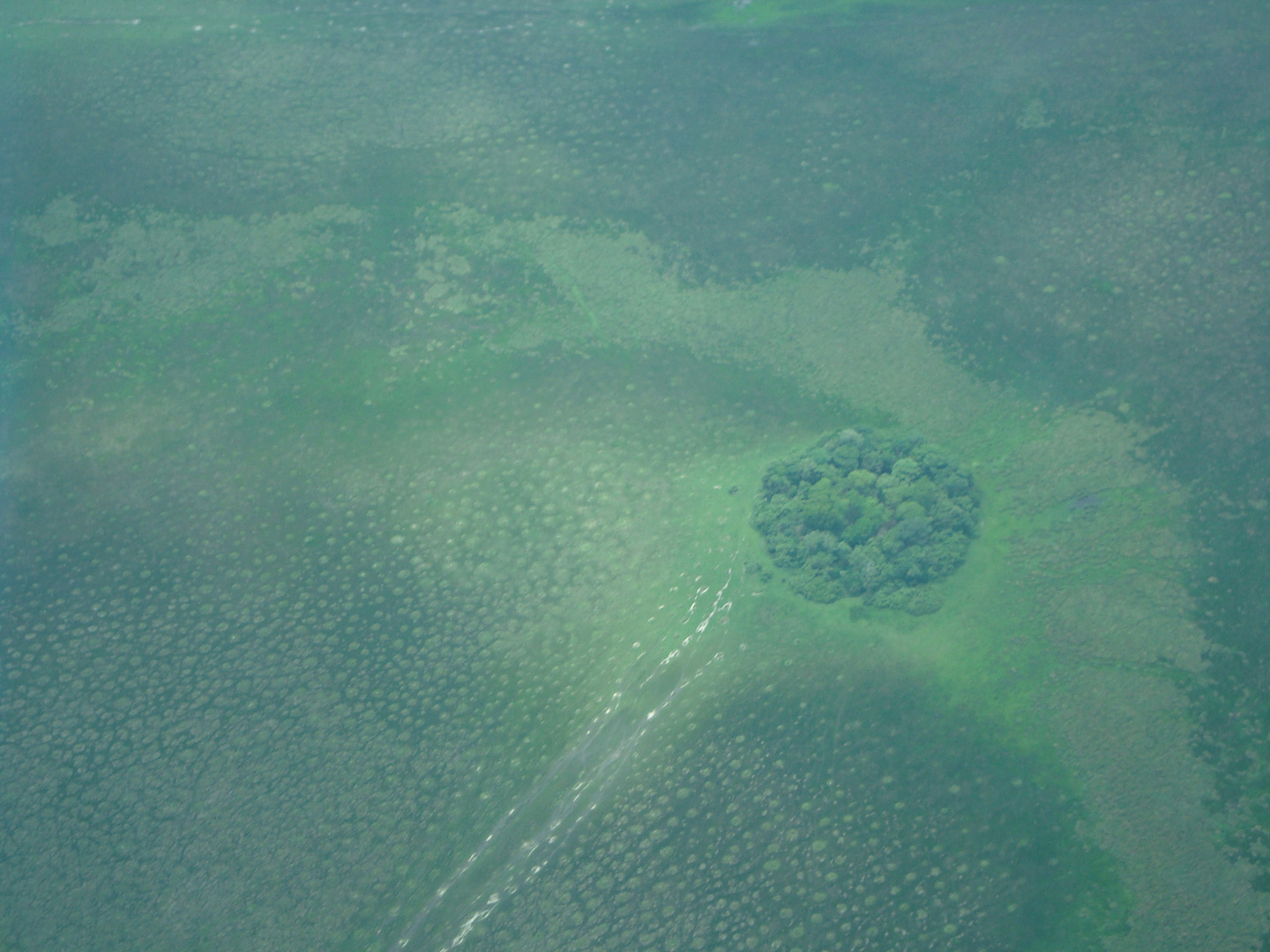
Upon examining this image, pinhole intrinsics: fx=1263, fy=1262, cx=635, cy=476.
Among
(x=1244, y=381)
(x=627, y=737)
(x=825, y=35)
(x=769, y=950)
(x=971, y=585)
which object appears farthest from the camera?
(x=825, y=35)

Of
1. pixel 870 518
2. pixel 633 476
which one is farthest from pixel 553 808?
pixel 870 518

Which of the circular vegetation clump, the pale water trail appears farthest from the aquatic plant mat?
the circular vegetation clump

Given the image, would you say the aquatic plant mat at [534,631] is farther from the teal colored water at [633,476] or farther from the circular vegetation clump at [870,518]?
the circular vegetation clump at [870,518]

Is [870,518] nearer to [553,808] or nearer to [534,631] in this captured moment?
[534,631]

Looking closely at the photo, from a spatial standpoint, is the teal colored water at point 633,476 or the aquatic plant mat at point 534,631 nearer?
the aquatic plant mat at point 534,631

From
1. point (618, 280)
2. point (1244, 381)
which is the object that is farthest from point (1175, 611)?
point (618, 280)

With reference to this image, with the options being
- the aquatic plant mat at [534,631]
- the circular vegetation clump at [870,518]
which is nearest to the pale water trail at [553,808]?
the aquatic plant mat at [534,631]

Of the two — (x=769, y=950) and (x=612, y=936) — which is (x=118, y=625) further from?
(x=769, y=950)
